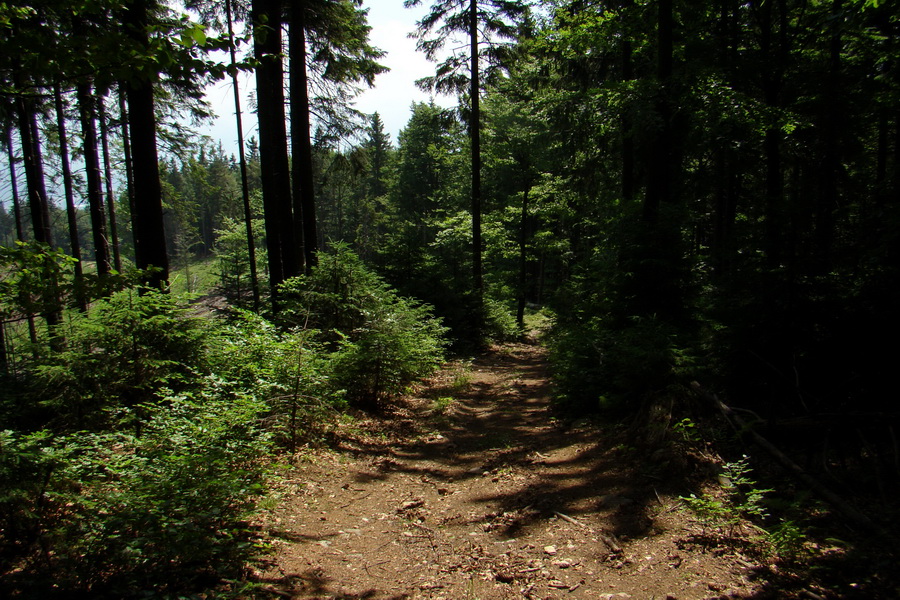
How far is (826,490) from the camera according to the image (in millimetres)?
3432

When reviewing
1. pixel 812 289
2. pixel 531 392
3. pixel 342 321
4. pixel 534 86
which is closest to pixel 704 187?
pixel 534 86

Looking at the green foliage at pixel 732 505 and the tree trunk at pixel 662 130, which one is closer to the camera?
the green foliage at pixel 732 505

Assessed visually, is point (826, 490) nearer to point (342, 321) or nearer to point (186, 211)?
point (342, 321)

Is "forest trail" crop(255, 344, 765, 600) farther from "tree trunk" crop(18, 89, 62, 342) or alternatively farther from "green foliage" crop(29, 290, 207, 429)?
"tree trunk" crop(18, 89, 62, 342)

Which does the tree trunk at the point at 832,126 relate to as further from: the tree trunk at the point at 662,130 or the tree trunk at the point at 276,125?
the tree trunk at the point at 276,125

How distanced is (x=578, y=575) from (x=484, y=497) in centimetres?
176

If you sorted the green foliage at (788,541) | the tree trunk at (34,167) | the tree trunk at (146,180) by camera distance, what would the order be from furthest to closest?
the tree trunk at (34,167), the tree trunk at (146,180), the green foliage at (788,541)

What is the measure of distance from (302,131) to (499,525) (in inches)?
423

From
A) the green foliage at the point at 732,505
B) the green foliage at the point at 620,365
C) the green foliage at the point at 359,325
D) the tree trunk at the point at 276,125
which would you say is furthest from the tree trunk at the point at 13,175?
the green foliage at the point at 732,505

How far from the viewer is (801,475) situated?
3574mm

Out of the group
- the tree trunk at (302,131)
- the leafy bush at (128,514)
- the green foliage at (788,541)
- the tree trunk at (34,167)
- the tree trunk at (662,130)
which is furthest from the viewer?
the tree trunk at (34,167)

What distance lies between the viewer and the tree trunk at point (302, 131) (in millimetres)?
11039

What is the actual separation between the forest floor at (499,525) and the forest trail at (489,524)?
0.01 meters

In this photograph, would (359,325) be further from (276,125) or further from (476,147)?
(476,147)
